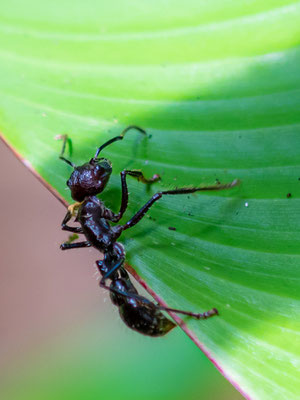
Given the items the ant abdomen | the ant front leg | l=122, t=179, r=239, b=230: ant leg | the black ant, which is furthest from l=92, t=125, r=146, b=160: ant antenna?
the ant abdomen

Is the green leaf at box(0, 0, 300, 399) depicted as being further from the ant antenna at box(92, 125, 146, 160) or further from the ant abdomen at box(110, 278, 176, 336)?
the ant abdomen at box(110, 278, 176, 336)

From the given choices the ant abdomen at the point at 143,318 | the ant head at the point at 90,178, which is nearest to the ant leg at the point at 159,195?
the ant head at the point at 90,178

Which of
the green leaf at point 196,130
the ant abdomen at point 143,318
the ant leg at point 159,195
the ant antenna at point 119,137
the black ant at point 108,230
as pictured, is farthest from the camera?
the ant abdomen at point 143,318

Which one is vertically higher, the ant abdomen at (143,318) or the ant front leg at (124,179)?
the ant front leg at (124,179)

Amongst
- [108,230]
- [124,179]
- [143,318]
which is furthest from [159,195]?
[143,318]

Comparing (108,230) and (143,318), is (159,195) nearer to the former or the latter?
(108,230)

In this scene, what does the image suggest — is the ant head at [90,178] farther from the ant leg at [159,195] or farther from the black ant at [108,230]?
the ant leg at [159,195]

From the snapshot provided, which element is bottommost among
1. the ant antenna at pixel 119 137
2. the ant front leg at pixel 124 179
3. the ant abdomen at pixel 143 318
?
the ant abdomen at pixel 143 318

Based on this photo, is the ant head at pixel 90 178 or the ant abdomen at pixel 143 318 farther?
the ant abdomen at pixel 143 318
